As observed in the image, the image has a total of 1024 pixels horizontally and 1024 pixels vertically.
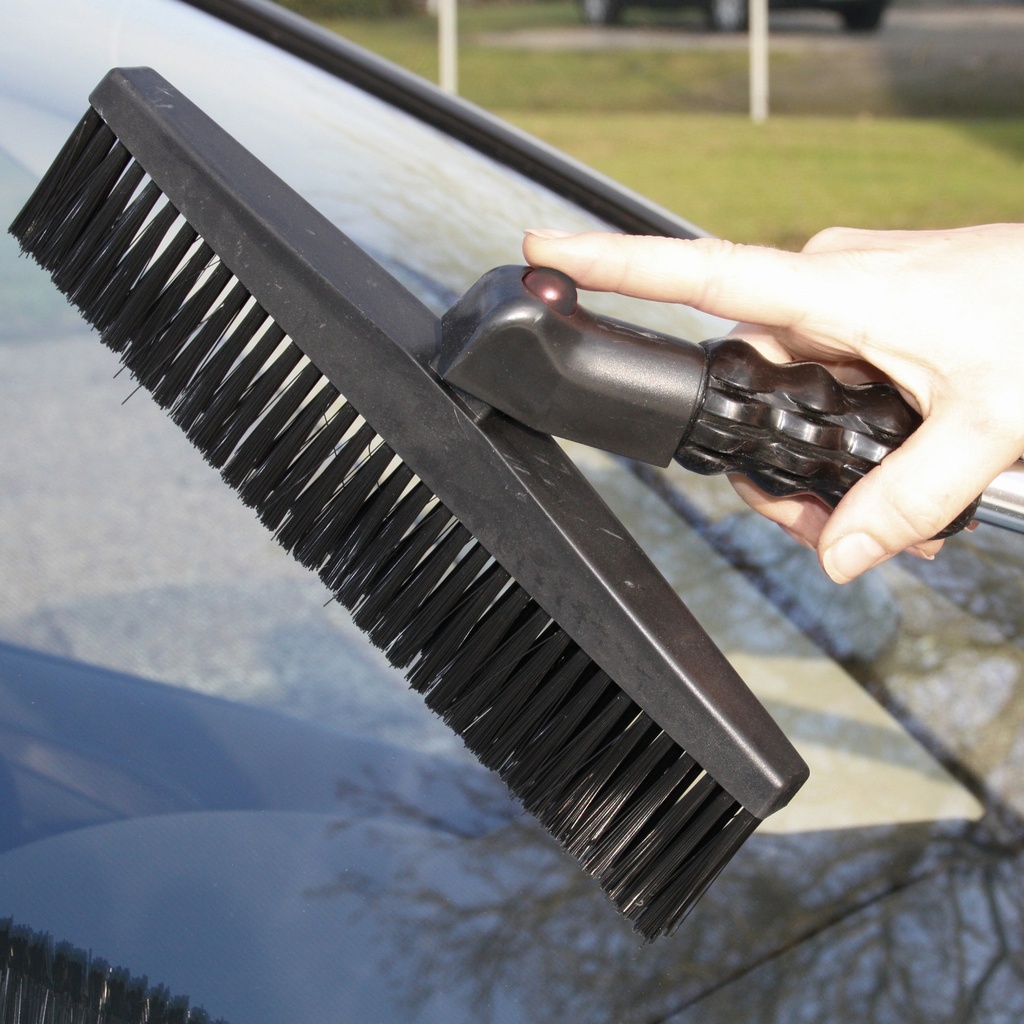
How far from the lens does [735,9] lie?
11375 millimetres

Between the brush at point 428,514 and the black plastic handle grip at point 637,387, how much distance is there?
53mm

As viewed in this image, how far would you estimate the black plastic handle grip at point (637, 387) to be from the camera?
0.81 meters

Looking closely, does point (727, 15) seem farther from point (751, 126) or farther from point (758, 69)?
point (751, 126)

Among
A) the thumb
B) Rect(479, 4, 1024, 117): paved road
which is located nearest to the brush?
the thumb

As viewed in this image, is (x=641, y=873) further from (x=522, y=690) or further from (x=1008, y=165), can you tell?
(x=1008, y=165)

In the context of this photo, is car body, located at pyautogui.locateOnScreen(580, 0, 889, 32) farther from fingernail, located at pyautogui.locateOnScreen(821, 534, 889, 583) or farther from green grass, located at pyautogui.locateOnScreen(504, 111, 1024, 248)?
fingernail, located at pyautogui.locateOnScreen(821, 534, 889, 583)

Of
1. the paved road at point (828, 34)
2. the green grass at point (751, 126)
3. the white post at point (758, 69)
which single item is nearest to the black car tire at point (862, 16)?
the paved road at point (828, 34)

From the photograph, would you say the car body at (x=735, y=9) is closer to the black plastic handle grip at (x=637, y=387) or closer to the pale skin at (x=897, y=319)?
the pale skin at (x=897, y=319)

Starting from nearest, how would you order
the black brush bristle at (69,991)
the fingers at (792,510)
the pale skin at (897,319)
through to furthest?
1. the black brush bristle at (69,991)
2. the pale skin at (897,319)
3. the fingers at (792,510)

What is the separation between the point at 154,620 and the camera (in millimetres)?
1014

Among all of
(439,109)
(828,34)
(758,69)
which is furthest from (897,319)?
(828,34)

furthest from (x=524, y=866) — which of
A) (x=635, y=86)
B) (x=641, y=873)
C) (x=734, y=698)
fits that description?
(x=635, y=86)

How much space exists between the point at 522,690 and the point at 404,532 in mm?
159

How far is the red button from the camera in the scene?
808 millimetres
